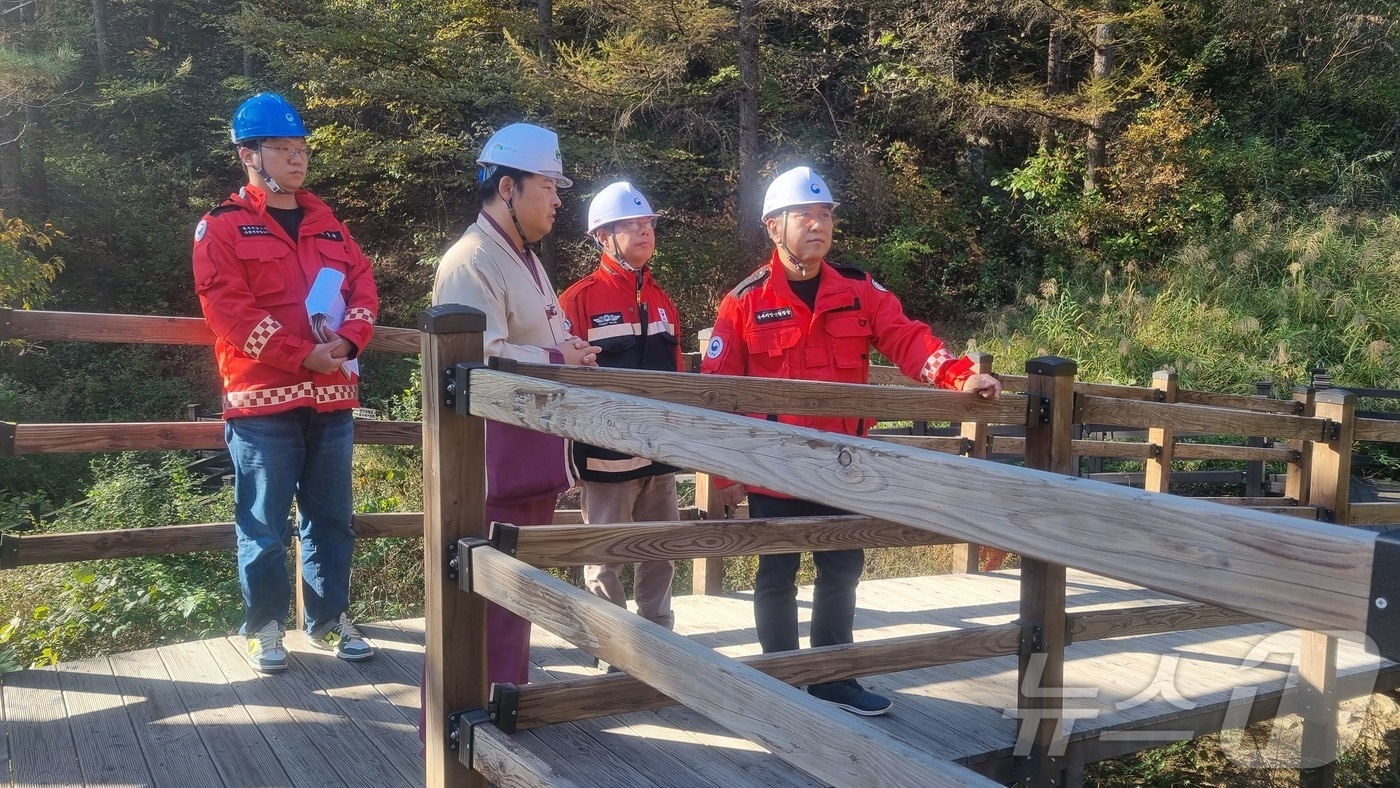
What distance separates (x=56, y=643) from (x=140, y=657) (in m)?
1.03

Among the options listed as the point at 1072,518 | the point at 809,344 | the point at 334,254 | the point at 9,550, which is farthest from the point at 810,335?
the point at 9,550

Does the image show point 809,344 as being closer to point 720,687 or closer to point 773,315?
point 773,315

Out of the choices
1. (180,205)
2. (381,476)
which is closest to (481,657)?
(381,476)

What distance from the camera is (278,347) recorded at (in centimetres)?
356

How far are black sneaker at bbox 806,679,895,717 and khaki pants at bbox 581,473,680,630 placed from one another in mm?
642

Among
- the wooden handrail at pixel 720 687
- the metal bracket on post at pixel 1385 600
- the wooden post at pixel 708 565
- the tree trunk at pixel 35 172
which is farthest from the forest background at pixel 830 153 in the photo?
the metal bracket on post at pixel 1385 600

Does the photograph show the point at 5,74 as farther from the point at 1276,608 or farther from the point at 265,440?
the point at 1276,608

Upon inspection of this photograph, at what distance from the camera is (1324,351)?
1349 cm

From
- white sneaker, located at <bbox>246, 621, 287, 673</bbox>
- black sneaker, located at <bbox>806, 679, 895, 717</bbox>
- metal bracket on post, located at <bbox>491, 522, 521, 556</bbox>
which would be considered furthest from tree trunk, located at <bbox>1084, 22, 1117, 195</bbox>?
metal bracket on post, located at <bbox>491, 522, 521, 556</bbox>

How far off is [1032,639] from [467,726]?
173cm

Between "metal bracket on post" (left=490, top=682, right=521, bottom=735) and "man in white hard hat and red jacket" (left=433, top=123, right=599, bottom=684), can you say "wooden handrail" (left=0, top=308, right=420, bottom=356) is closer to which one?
"man in white hard hat and red jacket" (left=433, top=123, right=599, bottom=684)

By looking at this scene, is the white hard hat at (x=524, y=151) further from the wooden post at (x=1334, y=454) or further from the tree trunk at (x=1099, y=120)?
the tree trunk at (x=1099, y=120)

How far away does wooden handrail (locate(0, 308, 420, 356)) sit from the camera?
12.7 ft

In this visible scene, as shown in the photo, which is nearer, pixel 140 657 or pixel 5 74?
pixel 140 657
